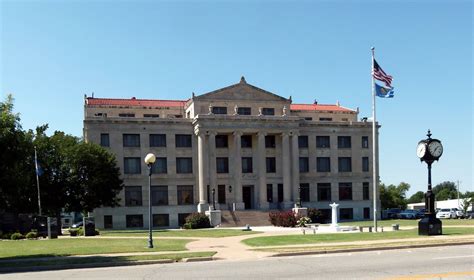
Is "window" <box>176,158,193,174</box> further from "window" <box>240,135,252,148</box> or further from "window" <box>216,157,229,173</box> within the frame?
"window" <box>240,135,252,148</box>

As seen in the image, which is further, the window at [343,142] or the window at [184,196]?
the window at [343,142]

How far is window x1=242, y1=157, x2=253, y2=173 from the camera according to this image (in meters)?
65.9

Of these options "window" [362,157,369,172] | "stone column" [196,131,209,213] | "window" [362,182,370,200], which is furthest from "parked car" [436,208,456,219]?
"stone column" [196,131,209,213]

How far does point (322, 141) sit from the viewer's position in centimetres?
6919

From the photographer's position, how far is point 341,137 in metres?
69.9

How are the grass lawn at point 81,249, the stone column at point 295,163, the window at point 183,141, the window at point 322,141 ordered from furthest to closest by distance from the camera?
the window at point 322,141
the stone column at point 295,163
the window at point 183,141
the grass lawn at point 81,249

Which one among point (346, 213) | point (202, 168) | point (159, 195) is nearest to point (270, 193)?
point (202, 168)

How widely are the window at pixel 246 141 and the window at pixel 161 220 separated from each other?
13.0 metres

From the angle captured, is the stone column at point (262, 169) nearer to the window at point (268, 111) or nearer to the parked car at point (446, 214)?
the window at point (268, 111)

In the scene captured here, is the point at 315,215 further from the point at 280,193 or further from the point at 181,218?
the point at 181,218

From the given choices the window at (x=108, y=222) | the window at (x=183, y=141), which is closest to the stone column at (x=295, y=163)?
the window at (x=183, y=141)

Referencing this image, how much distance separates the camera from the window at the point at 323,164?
69.1 m

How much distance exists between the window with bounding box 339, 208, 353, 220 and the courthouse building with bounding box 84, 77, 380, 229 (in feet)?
0.44

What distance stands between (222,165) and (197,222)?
11.5 metres
